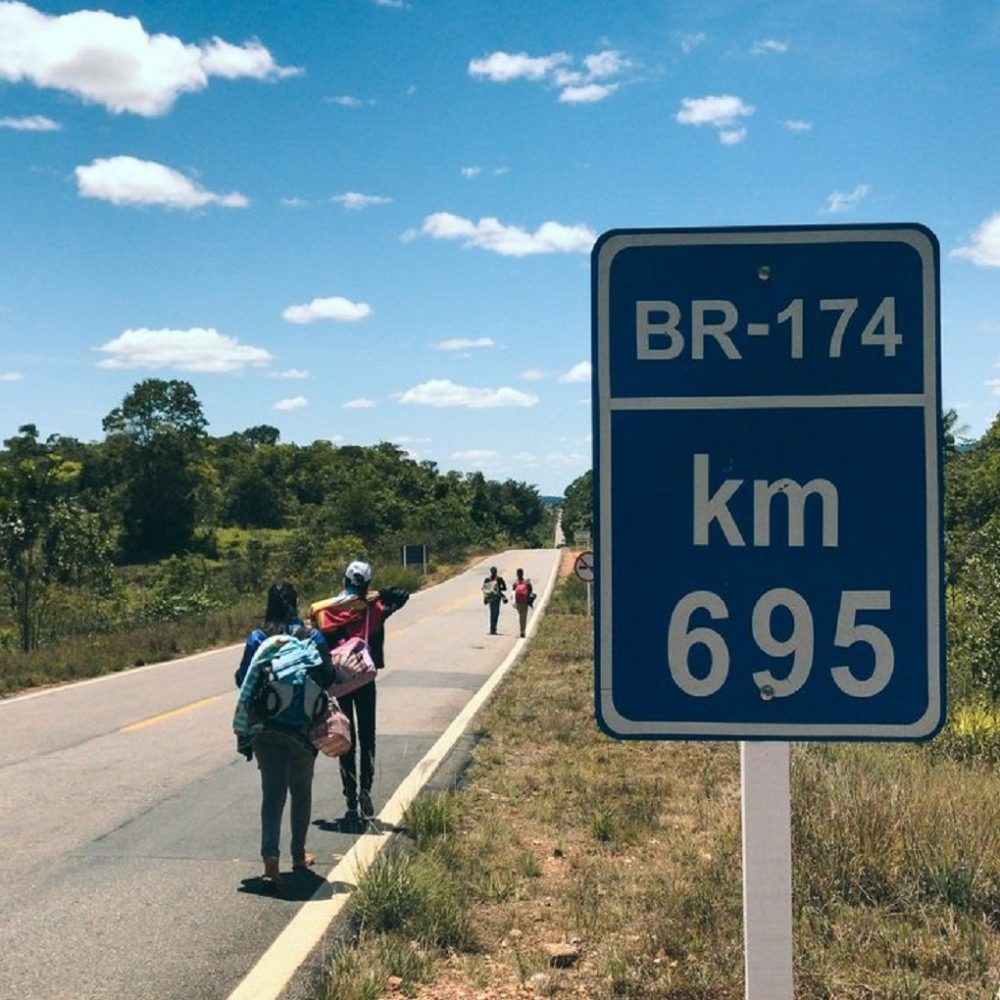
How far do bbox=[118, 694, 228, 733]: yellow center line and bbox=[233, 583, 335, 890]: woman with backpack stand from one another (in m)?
6.08

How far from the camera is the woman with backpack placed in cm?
657

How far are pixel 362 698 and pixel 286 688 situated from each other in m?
1.67

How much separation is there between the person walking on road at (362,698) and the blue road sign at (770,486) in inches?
241

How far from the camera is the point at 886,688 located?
1932 mm

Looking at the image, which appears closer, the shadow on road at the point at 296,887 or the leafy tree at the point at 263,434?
the shadow on road at the point at 296,887

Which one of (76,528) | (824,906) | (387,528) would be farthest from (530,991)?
(387,528)

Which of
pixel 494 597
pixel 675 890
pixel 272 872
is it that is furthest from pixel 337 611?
pixel 494 597

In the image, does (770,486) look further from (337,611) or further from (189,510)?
(189,510)

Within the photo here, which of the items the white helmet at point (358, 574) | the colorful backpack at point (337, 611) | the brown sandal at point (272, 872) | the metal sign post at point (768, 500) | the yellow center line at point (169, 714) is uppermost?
the metal sign post at point (768, 500)

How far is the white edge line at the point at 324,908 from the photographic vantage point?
4.98 m

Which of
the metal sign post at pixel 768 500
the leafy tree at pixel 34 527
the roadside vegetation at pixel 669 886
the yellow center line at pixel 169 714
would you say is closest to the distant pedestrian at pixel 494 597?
the leafy tree at pixel 34 527

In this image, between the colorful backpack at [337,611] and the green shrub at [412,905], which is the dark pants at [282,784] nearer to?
the green shrub at [412,905]

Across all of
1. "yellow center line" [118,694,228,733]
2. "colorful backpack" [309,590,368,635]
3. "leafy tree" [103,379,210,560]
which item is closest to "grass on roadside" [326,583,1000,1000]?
"colorful backpack" [309,590,368,635]

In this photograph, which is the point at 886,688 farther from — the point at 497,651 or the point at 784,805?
the point at 497,651
